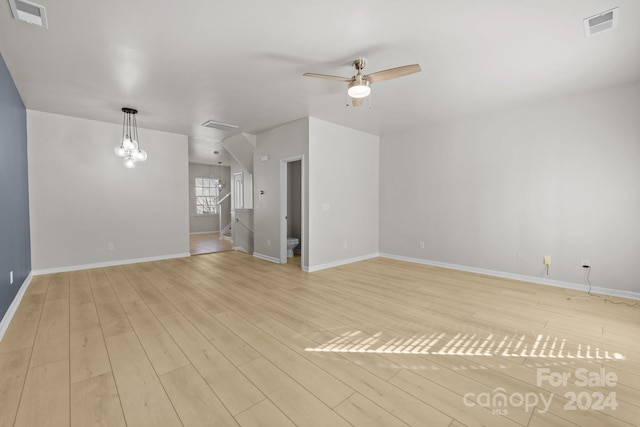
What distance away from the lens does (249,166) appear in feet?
22.6

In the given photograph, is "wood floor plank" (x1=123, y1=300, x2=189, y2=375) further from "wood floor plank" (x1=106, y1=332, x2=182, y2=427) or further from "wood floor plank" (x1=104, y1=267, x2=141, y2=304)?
"wood floor plank" (x1=104, y1=267, x2=141, y2=304)

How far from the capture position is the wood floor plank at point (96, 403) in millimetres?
1535

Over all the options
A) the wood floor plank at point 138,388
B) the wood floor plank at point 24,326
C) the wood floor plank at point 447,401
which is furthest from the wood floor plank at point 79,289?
the wood floor plank at point 447,401

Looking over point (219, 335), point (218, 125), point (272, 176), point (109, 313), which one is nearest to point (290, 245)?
point (272, 176)

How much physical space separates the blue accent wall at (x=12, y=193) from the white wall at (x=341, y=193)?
3.69 meters

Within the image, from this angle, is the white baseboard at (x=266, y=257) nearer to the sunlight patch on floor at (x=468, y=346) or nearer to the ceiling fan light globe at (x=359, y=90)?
the sunlight patch on floor at (x=468, y=346)

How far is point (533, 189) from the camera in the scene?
14.0ft

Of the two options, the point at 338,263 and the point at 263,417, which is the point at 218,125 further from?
the point at 263,417

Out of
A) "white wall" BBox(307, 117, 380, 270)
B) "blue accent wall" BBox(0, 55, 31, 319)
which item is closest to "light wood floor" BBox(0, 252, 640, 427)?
"blue accent wall" BBox(0, 55, 31, 319)

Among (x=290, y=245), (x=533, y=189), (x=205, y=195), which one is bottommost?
(x=290, y=245)

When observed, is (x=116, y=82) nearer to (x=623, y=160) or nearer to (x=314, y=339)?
(x=314, y=339)

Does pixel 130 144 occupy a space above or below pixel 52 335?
above

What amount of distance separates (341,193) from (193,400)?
4.30 m

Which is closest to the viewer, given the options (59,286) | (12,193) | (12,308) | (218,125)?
(12,308)
